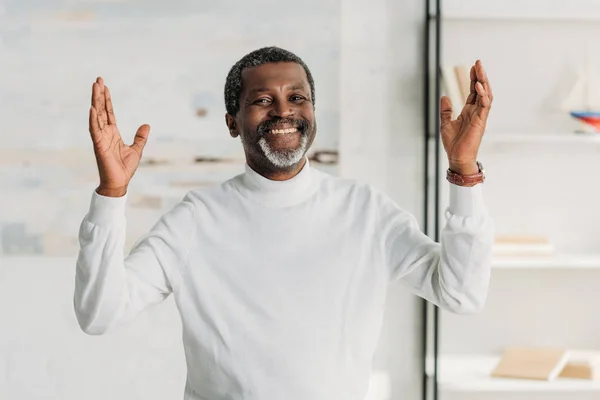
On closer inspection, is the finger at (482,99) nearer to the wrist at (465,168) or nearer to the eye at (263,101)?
the wrist at (465,168)

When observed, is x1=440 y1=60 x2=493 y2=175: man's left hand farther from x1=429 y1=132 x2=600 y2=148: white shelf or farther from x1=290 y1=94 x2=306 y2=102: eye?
x1=429 y1=132 x2=600 y2=148: white shelf

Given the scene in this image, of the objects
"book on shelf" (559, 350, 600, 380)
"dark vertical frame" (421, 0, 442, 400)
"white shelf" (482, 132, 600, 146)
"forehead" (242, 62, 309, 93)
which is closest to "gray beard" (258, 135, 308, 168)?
"forehead" (242, 62, 309, 93)

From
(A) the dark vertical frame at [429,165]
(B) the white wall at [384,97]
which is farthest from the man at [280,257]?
(B) the white wall at [384,97]

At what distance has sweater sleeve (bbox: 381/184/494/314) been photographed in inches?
64.1

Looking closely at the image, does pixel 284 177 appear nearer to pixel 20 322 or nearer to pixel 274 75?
pixel 274 75

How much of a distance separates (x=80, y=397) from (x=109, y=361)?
0.16 metres

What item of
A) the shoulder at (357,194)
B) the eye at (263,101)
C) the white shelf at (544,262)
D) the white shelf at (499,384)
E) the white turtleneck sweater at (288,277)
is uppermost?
the eye at (263,101)

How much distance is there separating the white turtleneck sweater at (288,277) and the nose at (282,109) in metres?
0.12

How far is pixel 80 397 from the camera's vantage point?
10.9 ft

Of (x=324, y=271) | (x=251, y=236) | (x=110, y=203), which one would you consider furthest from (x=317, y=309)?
(x=110, y=203)

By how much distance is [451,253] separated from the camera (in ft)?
5.40

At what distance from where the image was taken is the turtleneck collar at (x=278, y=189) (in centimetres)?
182

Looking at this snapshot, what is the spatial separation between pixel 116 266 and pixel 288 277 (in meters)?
0.33

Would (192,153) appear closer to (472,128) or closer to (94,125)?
(94,125)
